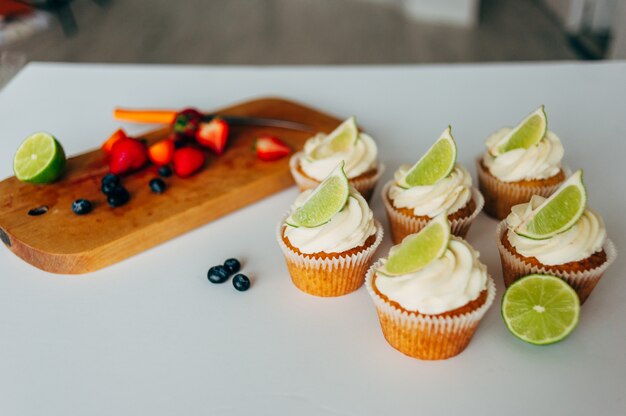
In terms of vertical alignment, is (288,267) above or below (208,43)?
above

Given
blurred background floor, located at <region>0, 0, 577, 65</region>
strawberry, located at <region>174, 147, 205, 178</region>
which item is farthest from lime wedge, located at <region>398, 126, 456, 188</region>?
blurred background floor, located at <region>0, 0, 577, 65</region>

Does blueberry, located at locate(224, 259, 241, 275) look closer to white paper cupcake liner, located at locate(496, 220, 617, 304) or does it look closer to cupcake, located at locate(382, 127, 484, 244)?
cupcake, located at locate(382, 127, 484, 244)

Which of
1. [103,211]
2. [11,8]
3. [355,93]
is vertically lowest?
[11,8]

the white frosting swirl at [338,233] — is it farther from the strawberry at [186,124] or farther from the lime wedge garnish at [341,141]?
the strawberry at [186,124]

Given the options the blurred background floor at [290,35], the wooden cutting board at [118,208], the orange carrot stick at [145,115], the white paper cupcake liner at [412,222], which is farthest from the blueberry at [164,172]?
the blurred background floor at [290,35]

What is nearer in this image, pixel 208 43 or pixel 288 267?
pixel 288 267

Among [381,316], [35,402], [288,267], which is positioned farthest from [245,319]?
[35,402]

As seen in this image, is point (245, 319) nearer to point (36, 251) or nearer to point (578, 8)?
point (36, 251)
